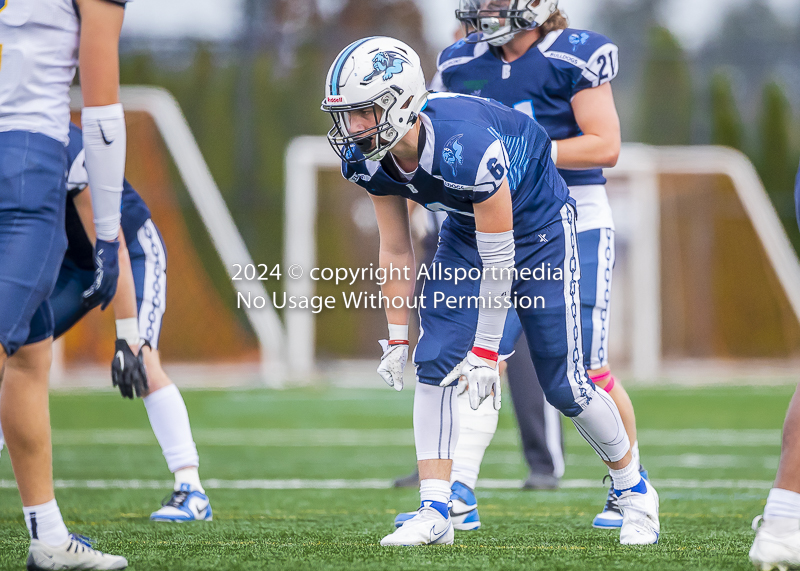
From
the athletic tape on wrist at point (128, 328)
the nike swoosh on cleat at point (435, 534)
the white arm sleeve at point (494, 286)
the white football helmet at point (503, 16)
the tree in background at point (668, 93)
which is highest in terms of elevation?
the tree in background at point (668, 93)

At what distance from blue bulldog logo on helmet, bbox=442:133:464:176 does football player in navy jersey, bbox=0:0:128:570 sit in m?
0.88

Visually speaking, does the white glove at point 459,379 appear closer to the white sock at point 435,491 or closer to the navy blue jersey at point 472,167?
the white sock at point 435,491

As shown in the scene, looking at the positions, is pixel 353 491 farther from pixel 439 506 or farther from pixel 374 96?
pixel 374 96

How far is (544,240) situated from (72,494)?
8.08 ft

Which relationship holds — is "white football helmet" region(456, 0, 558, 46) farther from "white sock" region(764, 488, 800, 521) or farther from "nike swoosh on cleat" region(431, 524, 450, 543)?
"white sock" region(764, 488, 800, 521)

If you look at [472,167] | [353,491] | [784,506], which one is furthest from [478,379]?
[353,491]

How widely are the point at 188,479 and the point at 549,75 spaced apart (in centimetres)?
198

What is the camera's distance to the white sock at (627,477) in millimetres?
3297

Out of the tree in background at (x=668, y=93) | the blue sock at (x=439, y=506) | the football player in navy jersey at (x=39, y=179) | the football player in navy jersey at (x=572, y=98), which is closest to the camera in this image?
the football player in navy jersey at (x=39, y=179)

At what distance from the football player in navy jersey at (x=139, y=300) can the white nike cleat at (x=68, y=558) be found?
683 mm

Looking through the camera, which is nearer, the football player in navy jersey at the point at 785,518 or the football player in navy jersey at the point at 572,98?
the football player in navy jersey at the point at 785,518

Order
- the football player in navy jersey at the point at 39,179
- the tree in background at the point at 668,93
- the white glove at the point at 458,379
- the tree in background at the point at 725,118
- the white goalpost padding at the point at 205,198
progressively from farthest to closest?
the tree in background at the point at 668,93, the tree in background at the point at 725,118, the white goalpost padding at the point at 205,198, the white glove at the point at 458,379, the football player in navy jersey at the point at 39,179

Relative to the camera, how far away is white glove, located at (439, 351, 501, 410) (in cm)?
288

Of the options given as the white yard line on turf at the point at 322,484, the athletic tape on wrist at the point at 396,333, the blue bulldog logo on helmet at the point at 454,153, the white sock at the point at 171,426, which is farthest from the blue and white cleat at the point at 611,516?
the white sock at the point at 171,426
